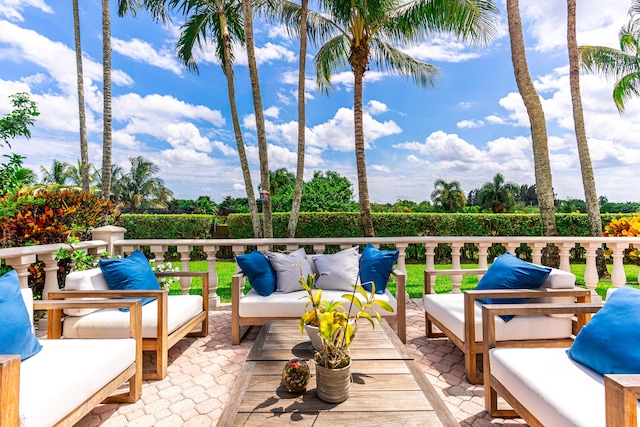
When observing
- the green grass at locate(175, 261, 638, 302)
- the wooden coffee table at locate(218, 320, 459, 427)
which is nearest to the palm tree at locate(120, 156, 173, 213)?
the green grass at locate(175, 261, 638, 302)

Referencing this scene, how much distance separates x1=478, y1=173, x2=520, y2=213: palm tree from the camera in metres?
19.4

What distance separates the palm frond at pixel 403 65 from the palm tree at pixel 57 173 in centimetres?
2656

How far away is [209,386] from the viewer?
7.61 feet

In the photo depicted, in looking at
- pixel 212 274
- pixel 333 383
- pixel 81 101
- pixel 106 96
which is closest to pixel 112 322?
pixel 212 274

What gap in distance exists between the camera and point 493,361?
1.83 meters

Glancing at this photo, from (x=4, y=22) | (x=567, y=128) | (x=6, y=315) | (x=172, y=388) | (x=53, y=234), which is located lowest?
→ (x=172, y=388)

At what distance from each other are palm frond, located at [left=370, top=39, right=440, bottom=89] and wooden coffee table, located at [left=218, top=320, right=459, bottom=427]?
26.3 feet

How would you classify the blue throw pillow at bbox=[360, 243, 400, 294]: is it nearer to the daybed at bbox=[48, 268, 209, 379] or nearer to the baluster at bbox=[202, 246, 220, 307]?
the daybed at bbox=[48, 268, 209, 379]

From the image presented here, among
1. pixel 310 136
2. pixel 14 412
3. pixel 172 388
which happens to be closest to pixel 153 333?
pixel 172 388

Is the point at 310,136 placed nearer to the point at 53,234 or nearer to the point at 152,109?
the point at 152,109

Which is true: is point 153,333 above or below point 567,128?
below

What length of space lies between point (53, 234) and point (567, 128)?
8.57 m

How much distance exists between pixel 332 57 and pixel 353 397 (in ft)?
27.2

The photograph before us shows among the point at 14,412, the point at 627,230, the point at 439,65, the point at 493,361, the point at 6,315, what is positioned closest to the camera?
the point at 14,412
